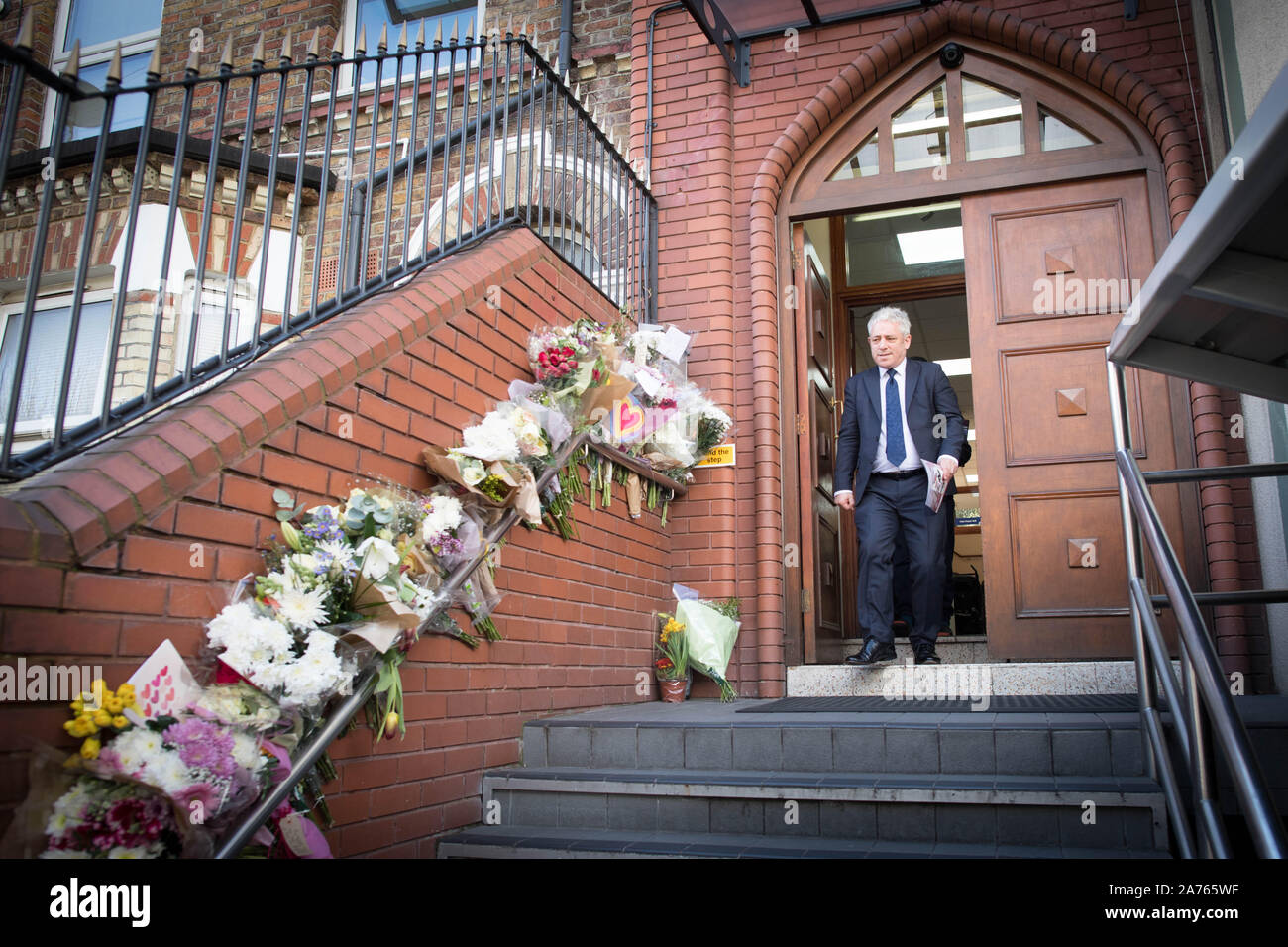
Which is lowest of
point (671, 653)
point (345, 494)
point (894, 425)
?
point (671, 653)

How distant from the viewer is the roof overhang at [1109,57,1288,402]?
4.76 feet

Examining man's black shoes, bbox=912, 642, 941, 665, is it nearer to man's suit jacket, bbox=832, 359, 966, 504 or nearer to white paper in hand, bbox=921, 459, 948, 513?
white paper in hand, bbox=921, 459, 948, 513

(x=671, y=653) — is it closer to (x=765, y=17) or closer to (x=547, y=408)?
(x=547, y=408)

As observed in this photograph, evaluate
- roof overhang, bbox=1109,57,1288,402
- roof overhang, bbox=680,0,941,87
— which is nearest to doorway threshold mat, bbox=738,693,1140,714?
roof overhang, bbox=1109,57,1288,402

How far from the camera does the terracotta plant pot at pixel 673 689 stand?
4777 mm

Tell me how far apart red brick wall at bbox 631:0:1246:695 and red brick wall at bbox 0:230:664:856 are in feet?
2.45

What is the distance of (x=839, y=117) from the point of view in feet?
18.8

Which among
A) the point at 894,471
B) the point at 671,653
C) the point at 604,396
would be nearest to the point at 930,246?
the point at 894,471

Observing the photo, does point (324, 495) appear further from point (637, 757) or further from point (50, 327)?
point (50, 327)

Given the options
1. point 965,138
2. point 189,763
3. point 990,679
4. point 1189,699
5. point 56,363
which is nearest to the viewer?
point 189,763

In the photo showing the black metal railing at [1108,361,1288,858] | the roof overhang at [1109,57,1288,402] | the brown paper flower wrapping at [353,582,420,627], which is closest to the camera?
the roof overhang at [1109,57,1288,402]

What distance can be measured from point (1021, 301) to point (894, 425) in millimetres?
1055

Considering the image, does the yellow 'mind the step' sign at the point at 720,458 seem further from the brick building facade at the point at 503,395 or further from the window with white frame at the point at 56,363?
the window with white frame at the point at 56,363
